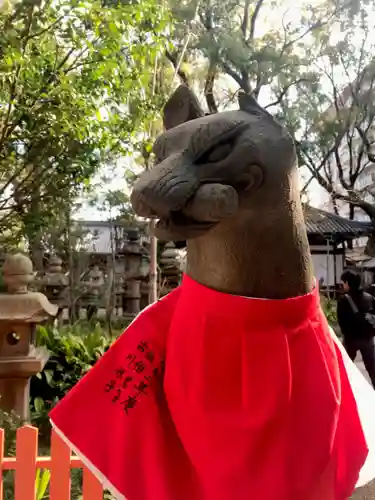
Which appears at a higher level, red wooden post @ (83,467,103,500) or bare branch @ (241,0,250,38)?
bare branch @ (241,0,250,38)

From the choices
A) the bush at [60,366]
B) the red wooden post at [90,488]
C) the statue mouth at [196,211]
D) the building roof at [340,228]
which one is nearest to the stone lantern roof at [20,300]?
the bush at [60,366]

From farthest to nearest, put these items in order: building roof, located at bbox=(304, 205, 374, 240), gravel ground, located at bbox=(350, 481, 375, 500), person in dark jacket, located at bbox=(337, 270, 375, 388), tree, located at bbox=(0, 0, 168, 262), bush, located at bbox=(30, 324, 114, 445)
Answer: building roof, located at bbox=(304, 205, 374, 240) → person in dark jacket, located at bbox=(337, 270, 375, 388) → bush, located at bbox=(30, 324, 114, 445) → gravel ground, located at bbox=(350, 481, 375, 500) → tree, located at bbox=(0, 0, 168, 262)

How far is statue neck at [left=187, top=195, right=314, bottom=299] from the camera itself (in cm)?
69

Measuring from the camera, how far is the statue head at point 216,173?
62 cm

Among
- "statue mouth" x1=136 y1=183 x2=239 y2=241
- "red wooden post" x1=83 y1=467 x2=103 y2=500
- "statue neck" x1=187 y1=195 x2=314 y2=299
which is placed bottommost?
"red wooden post" x1=83 y1=467 x2=103 y2=500

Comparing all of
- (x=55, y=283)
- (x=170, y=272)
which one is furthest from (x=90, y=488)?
(x=55, y=283)

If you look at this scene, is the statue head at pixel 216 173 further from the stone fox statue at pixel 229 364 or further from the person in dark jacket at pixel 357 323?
the person in dark jacket at pixel 357 323

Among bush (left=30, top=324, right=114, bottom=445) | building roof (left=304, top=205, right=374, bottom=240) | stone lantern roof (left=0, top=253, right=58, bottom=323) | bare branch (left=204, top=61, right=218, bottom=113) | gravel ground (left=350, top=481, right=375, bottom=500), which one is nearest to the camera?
gravel ground (left=350, top=481, right=375, bottom=500)

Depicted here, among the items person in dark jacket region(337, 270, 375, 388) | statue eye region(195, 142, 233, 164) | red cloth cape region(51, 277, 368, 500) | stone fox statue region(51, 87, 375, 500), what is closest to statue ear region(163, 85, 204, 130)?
stone fox statue region(51, 87, 375, 500)

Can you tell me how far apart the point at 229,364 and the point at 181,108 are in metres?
0.43

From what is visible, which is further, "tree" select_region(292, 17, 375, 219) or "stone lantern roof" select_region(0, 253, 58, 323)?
"tree" select_region(292, 17, 375, 219)

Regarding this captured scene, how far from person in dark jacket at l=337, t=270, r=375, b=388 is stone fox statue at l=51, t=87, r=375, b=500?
293 centimetres

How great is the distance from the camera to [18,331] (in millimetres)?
2633

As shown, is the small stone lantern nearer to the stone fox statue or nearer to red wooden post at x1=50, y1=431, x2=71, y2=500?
red wooden post at x1=50, y1=431, x2=71, y2=500
